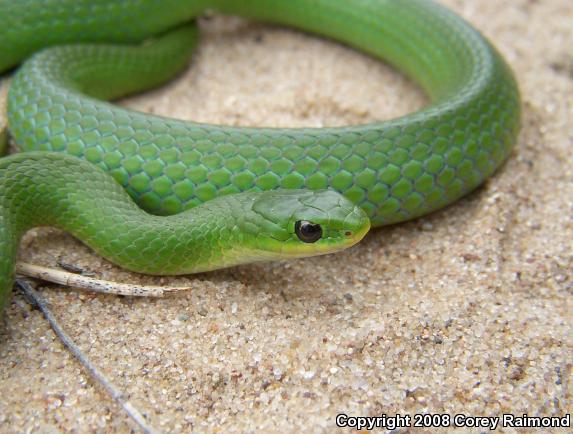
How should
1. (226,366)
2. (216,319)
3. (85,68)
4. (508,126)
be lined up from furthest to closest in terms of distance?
1. (85,68)
2. (508,126)
3. (216,319)
4. (226,366)

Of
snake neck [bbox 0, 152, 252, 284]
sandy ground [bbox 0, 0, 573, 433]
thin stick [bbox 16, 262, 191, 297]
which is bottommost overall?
sandy ground [bbox 0, 0, 573, 433]

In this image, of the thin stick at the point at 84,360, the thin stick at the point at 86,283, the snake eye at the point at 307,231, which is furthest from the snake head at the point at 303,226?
the thin stick at the point at 84,360

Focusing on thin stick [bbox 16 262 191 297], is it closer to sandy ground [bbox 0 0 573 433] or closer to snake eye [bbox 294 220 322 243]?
sandy ground [bbox 0 0 573 433]

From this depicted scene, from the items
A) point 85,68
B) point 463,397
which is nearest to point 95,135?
point 85,68

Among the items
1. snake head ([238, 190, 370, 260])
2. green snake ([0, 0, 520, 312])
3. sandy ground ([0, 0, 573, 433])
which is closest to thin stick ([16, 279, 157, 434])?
sandy ground ([0, 0, 573, 433])

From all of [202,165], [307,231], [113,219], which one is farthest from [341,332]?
[113,219]

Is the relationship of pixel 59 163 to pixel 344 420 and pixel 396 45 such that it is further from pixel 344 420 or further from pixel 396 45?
pixel 396 45
